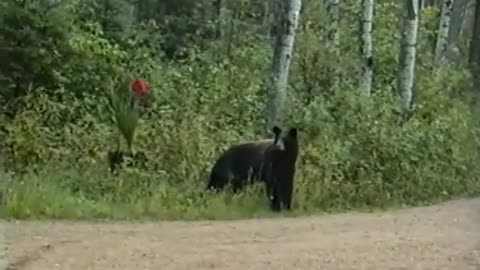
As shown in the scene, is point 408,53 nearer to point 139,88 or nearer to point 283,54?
point 283,54

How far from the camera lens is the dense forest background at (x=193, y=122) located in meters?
16.5

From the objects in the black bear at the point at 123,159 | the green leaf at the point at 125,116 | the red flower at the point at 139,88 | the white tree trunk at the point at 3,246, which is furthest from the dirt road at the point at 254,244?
the red flower at the point at 139,88

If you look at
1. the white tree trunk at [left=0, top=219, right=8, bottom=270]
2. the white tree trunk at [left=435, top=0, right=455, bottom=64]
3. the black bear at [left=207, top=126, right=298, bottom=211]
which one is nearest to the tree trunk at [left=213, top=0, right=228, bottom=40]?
the white tree trunk at [left=435, top=0, right=455, bottom=64]

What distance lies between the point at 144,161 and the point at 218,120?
3.14m

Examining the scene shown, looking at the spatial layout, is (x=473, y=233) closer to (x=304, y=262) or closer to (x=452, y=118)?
(x=304, y=262)

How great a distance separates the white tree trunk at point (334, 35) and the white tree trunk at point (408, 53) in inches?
54.8

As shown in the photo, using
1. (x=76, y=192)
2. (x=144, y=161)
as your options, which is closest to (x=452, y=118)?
(x=144, y=161)

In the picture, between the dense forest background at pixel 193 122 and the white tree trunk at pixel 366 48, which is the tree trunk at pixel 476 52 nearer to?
the dense forest background at pixel 193 122

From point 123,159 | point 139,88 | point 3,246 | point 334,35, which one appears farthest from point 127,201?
point 334,35

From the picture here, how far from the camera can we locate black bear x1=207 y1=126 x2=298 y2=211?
1673 centimetres

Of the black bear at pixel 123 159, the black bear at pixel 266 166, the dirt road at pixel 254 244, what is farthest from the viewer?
the black bear at pixel 123 159

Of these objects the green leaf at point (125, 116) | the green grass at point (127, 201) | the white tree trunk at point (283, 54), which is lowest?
the green grass at point (127, 201)

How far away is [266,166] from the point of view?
17.2 m

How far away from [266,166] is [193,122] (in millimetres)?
2162
